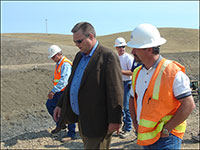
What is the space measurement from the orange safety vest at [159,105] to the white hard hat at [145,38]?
0.69ft

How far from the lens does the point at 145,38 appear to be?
260 cm

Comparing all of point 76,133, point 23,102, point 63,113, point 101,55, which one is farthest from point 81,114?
point 23,102

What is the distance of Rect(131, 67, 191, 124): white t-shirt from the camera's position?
7.75 feet

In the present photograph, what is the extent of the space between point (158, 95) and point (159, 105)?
0.31 ft

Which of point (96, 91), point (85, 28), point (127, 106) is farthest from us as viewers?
point (127, 106)

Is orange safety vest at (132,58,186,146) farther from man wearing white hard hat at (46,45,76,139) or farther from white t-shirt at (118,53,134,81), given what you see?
white t-shirt at (118,53,134,81)

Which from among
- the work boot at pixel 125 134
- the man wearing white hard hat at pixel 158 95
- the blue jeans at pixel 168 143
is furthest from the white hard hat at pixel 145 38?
the work boot at pixel 125 134

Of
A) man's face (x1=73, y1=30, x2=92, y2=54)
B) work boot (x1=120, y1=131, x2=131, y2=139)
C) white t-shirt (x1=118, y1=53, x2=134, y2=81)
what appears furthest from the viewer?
work boot (x1=120, y1=131, x2=131, y2=139)

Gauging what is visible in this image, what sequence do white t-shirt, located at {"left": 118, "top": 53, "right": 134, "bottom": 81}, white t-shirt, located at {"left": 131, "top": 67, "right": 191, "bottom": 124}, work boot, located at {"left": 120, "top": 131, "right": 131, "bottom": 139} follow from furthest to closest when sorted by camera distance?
work boot, located at {"left": 120, "top": 131, "right": 131, "bottom": 139} → white t-shirt, located at {"left": 118, "top": 53, "right": 134, "bottom": 81} → white t-shirt, located at {"left": 131, "top": 67, "right": 191, "bottom": 124}

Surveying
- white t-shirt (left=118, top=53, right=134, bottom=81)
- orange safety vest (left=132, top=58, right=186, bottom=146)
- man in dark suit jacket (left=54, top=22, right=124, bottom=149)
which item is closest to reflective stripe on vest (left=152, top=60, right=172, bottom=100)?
orange safety vest (left=132, top=58, right=186, bottom=146)

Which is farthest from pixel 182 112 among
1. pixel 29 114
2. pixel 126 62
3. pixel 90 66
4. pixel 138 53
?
pixel 29 114

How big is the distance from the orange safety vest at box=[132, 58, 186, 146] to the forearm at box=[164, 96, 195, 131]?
2.5 inches

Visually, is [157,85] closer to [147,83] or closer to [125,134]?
[147,83]

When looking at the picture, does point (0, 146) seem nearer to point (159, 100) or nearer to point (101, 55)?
point (101, 55)
